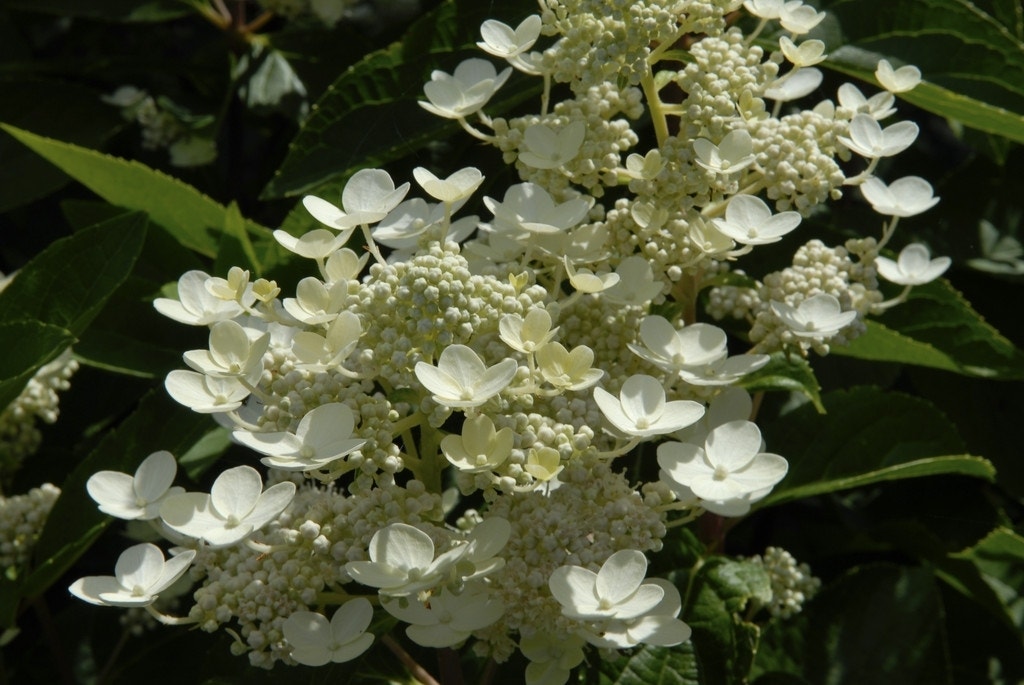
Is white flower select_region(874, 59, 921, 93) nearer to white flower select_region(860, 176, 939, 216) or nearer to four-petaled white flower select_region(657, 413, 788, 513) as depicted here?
white flower select_region(860, 176, 939, 216)

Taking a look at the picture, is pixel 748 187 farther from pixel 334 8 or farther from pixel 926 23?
pixel 334 8

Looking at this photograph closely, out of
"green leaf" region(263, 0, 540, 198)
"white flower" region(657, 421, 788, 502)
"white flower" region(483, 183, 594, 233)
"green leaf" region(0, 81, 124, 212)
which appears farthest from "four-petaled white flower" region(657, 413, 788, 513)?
"green leaf" region(0, 81, 124, 212)

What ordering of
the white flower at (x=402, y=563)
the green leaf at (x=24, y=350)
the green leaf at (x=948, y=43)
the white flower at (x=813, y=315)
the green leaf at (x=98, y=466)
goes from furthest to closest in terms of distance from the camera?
the green leaf at (x=948, y=43) < the green leaf at (x=98, y=466) < the green leaf at (x=24, y=350) < the white flower at (x=813, y=315) < the white flower at (x=402, y=563)

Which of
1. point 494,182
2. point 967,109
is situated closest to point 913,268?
point 967,109

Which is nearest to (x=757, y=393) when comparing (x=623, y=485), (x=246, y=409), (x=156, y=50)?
(x=623, y=485)

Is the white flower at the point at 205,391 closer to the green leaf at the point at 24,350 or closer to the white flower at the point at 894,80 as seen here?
the green leaf at the point at 24,350

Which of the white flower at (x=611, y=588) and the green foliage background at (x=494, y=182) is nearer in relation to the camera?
the white flower at (x=611, y=588)

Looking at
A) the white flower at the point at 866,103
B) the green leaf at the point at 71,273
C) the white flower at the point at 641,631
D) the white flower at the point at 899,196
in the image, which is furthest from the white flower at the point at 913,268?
the green leaf at the point at 71,273
